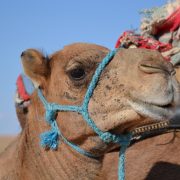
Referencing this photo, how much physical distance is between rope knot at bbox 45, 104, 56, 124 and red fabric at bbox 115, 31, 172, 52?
1871 millimetres

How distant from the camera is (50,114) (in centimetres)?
364

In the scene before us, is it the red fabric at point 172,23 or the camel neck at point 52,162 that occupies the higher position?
the red fabric at point 172,23

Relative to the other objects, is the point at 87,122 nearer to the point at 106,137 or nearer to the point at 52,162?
the point at 106,137

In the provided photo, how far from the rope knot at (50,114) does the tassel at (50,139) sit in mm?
96

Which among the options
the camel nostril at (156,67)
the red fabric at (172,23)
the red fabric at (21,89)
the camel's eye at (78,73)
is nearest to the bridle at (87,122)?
the camel's eye at (78,73)

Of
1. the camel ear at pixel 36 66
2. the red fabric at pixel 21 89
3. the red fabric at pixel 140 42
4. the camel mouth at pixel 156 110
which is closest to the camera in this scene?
the camel mouth at pixel 156 110

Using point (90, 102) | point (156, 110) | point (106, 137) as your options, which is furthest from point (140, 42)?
point (156, 110)

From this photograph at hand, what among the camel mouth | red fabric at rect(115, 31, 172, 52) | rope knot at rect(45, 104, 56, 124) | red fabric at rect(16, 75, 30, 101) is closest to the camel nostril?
the camel mouth

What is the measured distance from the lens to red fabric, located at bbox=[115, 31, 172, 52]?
5.29m

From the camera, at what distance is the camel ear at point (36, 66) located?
12.3 feet

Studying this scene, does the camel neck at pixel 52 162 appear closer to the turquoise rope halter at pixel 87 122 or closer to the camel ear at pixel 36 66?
the turquoise rope halter at pixel 87 122

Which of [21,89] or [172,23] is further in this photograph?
[21,89]

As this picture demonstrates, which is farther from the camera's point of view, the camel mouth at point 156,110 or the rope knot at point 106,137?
the rope knot at point 106,137

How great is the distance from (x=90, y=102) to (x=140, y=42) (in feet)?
6.71
